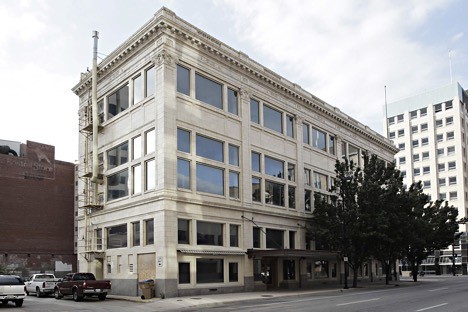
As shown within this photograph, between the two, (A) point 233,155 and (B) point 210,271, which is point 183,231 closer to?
(B) point 210,271

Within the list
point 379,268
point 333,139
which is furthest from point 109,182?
point 379,268

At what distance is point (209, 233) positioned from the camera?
115 ft

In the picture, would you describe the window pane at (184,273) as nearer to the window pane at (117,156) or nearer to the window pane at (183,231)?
the window pane at (183,231)

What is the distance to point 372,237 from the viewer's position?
4122 centimetres

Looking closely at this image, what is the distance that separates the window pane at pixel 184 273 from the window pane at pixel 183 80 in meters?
11.7

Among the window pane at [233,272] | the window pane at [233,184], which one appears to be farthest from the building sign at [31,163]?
the window pane at [233,272]

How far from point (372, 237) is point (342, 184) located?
212 inches

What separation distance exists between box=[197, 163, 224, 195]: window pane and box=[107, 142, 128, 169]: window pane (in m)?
5.97

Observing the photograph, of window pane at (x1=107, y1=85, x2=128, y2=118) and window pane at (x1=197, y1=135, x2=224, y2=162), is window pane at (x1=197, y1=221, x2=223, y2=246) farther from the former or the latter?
window pane at (x1=107, y1=85, x2=128, y2=118)

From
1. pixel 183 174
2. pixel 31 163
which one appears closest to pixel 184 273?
pixel 183 174

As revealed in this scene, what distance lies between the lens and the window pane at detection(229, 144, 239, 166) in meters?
38.2

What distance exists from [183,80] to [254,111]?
8613mm

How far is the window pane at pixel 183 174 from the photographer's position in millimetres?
33375

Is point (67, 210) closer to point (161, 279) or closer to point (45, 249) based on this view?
point (45, 249)
